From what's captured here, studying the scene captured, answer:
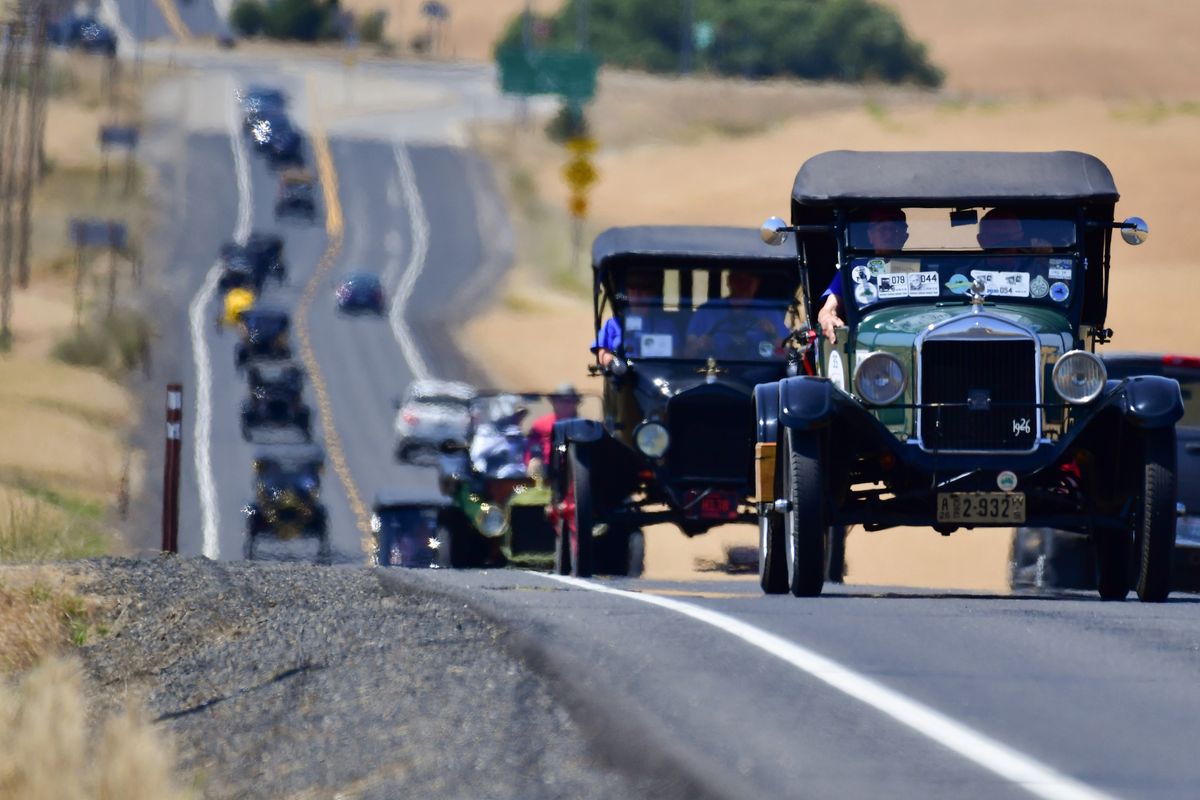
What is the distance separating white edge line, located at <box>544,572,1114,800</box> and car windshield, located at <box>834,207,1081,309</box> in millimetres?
3686

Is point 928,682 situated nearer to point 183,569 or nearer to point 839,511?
point 839,511

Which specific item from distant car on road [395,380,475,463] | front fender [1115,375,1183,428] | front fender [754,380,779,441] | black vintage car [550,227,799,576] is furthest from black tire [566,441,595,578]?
distant car on road [395,380,475,463]

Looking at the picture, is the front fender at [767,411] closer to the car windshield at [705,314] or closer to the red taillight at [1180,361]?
the car windshield at [705,314]

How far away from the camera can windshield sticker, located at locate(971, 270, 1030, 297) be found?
14.0 m

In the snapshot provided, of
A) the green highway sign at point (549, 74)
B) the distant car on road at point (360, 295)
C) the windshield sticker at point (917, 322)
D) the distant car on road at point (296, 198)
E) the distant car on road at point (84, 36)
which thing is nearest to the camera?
the windshield sticker at point (917, 322)

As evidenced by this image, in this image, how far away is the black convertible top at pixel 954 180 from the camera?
46.6ft

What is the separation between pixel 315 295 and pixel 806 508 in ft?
196

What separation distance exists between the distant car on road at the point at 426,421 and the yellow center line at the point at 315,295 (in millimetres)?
1465

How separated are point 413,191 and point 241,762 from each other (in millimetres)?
86515

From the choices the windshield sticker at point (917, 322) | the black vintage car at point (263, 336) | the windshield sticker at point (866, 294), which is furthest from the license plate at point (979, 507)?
the black vintage car at point (263, 336)

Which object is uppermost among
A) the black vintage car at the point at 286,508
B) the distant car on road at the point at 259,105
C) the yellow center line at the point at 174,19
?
the yellow center line at the point at 174,19

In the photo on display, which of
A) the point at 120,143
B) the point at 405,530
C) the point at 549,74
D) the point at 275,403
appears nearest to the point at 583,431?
the point at 405,530

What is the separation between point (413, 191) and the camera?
9356cm

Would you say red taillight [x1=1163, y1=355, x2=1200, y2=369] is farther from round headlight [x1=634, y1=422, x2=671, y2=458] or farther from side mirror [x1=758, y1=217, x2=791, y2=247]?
side mirror [x1=758, y1=217, x2=791, y2=247]
